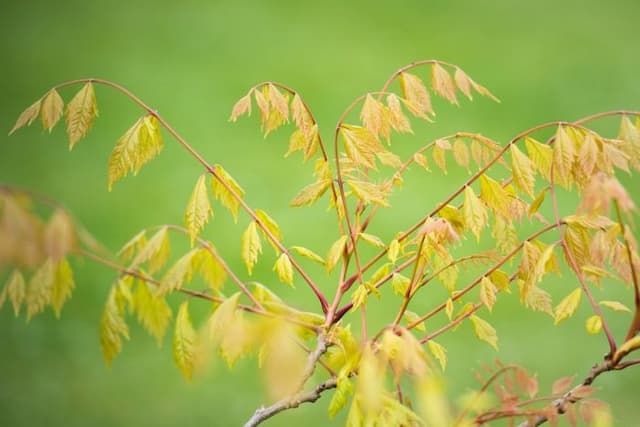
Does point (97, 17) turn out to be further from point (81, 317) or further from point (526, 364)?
point (526, 364)

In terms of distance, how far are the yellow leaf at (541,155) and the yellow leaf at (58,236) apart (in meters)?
0.93

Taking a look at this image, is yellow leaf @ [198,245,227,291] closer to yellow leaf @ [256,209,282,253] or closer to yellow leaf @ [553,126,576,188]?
yellow leaf @ [256,209,282,253]

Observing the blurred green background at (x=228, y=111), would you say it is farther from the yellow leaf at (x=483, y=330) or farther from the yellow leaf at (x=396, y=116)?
the yellow leaf at (x=396, y=116)

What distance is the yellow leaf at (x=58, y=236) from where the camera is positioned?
985 mm

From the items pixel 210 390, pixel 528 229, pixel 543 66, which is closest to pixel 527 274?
pixel 210 390

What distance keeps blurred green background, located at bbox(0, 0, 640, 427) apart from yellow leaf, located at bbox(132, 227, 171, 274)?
5.96ft

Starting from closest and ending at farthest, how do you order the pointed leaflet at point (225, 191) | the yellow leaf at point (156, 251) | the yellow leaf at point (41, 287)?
the yellow leaf at point (41, 287) < the yellow leaf at point (156, 251) < the pointed leaflet at point (225, 191)

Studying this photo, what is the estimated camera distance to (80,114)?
1.50 meters

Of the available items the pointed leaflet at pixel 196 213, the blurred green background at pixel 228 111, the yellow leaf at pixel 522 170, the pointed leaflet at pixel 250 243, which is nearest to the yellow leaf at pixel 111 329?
the pointed leaflet at pixel 196 213

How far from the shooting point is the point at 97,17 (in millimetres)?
6297

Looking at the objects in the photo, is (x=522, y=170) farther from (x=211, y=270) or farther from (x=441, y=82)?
(x=211, y=270)

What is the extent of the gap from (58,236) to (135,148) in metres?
0.53

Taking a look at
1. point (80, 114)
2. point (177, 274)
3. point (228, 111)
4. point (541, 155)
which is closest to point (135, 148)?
point (80, 114)

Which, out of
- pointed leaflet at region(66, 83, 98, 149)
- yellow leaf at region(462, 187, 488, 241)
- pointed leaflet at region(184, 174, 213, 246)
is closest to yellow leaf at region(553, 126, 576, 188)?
yellow leaf at region(462, 187, 488, 241)
